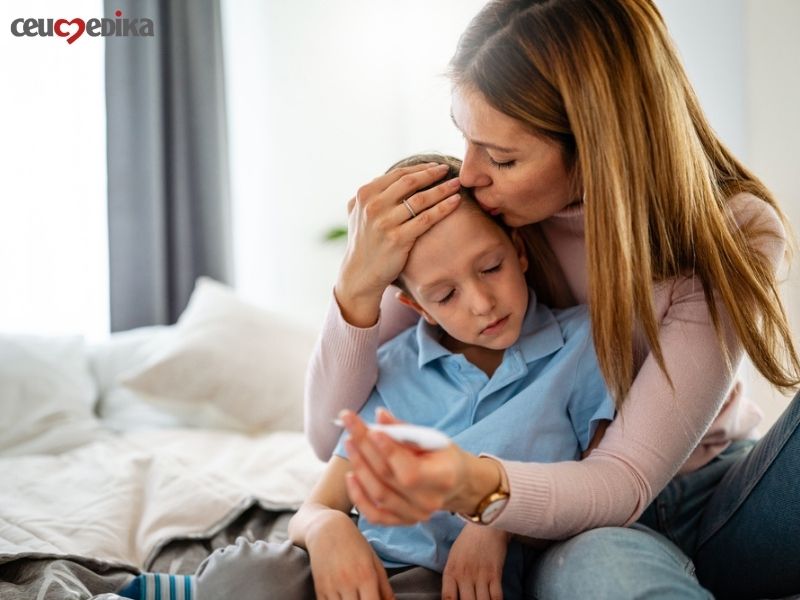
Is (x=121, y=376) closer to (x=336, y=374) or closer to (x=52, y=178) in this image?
(x=52, y=178)

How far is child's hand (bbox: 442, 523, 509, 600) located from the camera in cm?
105

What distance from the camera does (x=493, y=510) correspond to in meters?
0.95

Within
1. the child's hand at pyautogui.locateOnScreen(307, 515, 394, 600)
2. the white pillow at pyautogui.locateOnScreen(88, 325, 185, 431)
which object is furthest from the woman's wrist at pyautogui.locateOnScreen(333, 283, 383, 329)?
the white pillow at pyautogui.locateOnScreen(88, 325, 185, 431)

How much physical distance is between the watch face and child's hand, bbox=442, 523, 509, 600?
131 mm

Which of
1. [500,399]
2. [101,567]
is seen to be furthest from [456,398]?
[101,567]

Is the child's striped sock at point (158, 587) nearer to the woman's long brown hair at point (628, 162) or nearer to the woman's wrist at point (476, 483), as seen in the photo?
the woman's wrist at point (476, 483)

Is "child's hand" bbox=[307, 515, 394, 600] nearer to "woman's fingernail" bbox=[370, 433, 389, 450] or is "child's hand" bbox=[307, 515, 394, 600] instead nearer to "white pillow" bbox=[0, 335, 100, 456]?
"woman's fingernail" bbox=[370, 433, 389, 450]

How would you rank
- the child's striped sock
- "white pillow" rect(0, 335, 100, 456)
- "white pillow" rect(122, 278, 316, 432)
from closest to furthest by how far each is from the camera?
the child's striped sock
"white pillow" rect(0, 335, 100, 456)
"white pillow" rect(122, 278, 316, 432)

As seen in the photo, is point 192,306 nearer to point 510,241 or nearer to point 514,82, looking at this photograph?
point 510,241

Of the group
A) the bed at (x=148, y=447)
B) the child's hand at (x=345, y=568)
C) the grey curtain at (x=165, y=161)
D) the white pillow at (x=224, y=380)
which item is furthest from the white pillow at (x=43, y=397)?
the child's hand at (x=345, y=568)

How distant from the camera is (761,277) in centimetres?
117

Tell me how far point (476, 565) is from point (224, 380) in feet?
5.16

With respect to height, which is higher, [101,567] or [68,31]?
[68,31]

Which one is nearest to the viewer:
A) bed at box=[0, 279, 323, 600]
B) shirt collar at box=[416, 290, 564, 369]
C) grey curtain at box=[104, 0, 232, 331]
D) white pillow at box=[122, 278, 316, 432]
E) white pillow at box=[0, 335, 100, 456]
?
shirt collar at box=[416, 290, 564, 369]
